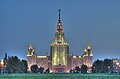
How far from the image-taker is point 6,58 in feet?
629

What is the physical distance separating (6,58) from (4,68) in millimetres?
5390

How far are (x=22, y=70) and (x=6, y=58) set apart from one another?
34.2 feet

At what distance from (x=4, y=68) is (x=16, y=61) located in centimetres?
569

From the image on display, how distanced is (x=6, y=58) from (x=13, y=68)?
785 cm

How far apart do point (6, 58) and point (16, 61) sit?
217 inches

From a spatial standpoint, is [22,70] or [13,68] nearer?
[13,68]

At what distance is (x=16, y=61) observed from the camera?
619 ft

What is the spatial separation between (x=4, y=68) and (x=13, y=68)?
4.54 m

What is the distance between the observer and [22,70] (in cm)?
19812

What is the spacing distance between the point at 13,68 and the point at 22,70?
41.5 feet

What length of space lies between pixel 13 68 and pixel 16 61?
13.3ft
